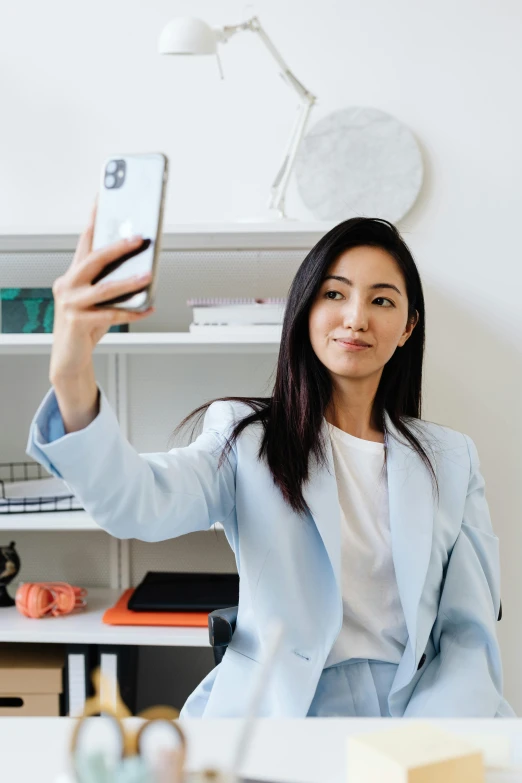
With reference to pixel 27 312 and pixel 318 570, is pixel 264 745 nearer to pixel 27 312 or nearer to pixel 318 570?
pixel 318 570

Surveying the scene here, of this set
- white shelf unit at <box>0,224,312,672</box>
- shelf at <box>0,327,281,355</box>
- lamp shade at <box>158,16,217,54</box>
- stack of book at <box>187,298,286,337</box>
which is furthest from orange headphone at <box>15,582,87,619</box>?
lamp shade at <box>158,16,217,54</box>

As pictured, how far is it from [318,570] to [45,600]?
1.11m

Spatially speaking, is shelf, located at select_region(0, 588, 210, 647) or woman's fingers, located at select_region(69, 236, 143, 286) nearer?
woman's fingers, located at select_region(69, 236, 143, 286)

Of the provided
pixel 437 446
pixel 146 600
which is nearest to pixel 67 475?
pixel 437 446

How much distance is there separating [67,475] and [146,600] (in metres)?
1.28

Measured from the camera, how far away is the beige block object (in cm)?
69

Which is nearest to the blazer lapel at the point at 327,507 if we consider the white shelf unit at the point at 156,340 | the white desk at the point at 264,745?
the white desk at the point at 264,745

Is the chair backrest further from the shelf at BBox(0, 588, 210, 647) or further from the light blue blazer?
the shelf at BBox(0, 588, 210, 647)

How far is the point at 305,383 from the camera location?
140cm

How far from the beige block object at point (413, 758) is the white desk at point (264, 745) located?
0.14ft

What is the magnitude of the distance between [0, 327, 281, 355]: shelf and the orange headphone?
623 millimetres

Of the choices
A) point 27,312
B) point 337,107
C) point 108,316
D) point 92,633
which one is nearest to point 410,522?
point 108,316

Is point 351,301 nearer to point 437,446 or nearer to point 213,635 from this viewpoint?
point 437,446

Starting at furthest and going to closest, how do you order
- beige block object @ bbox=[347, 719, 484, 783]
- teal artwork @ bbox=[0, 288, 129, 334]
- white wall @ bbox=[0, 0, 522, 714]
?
white wall @ bbox=[0, 0, 522, 714]
teal artwork @ bbox=[0, 288, 129, 334]
beige block object @ bbox=[347, 719, 484, 783]
